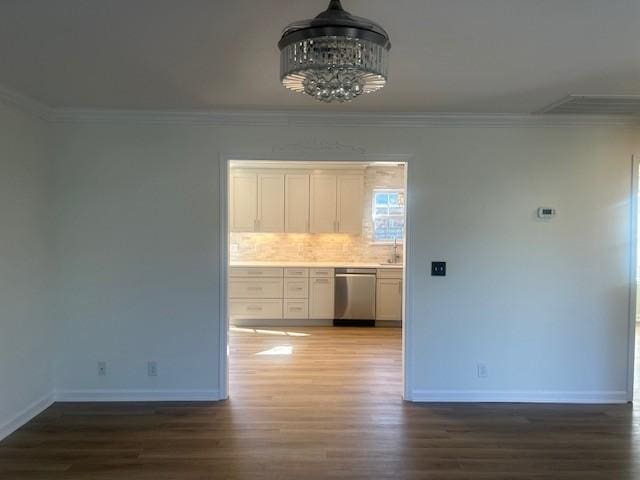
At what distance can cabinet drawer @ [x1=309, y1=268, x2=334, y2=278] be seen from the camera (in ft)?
21.3

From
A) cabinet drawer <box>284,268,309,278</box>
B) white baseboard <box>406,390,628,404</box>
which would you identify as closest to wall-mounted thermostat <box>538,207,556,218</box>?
white baseboard <box>406,390,628,404</box>

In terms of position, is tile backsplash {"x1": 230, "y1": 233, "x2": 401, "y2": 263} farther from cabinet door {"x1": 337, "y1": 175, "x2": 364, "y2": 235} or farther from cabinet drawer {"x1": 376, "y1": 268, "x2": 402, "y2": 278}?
cabinet drawer {"x1": 376, "y1": 268, "x2": 402, "y2": 278}

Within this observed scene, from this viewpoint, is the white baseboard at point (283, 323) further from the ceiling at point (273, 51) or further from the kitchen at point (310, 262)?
the ceiling at point (273, 51)

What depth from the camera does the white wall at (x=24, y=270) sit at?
302cm

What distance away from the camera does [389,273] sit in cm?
649

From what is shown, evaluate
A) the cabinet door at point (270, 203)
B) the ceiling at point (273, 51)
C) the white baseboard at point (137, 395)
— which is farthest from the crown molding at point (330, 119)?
the cabinet door at point (270, 203)

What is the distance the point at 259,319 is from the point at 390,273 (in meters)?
2.04

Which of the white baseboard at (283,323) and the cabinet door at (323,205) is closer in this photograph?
the white baseboard at (283,323)

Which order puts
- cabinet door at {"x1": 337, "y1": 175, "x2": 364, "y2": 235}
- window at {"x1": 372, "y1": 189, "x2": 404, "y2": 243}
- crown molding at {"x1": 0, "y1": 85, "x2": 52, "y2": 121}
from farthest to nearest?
window at {"x1": 372, "y1": 189, "x2": 404, "y2": 243}, cabinet door at {"x1": 337, "y1": 175, "x2": 364, "y2": 235}, crown molding at {"x1": 0, "y1": 85, "x2": 52, "y2": 121}

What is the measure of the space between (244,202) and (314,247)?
1321mm

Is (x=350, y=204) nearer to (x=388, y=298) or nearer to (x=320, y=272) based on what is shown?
(x=320, y=272)

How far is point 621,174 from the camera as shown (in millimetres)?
3619

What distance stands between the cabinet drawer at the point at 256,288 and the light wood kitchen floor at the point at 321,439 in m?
2.35

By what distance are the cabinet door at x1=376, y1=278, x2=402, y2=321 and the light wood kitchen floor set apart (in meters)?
2.37
